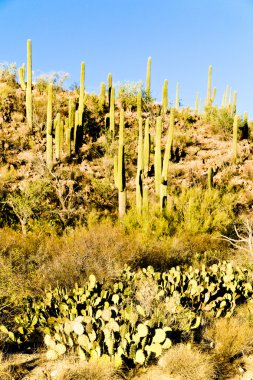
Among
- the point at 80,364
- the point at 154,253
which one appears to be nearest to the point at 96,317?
the point at 80,364

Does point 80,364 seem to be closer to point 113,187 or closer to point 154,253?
point 154,253

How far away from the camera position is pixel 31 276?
25.6 feet

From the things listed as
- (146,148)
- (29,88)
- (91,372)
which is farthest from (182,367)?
(29,88)

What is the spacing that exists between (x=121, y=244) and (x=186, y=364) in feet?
Result: 19.4

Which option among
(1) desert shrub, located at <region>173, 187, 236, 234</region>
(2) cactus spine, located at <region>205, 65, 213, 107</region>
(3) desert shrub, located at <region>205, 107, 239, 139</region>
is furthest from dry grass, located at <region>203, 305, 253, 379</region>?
(2) cactus spine, located at <region>205, 65, 213, 107</region>

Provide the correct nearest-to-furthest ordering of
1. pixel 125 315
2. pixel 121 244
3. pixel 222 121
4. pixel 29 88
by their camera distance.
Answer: pixel 125 315 → pixel 121 244 → pixel 29 88 → pixel 222 121

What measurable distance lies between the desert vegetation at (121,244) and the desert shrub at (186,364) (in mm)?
17

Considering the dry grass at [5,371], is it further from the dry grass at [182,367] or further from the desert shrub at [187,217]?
the desert shrub at [187,217]

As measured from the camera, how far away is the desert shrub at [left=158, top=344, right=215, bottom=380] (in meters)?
4.26

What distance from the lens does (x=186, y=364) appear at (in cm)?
437

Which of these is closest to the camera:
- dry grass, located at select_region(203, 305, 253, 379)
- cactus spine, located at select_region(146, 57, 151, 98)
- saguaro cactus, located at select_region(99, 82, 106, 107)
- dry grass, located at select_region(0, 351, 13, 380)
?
dry grass, located at select_region(0, 351, 13, 380)

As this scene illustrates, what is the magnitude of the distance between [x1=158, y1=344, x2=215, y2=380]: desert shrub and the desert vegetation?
0.02m

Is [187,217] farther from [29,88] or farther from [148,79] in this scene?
[148,79]

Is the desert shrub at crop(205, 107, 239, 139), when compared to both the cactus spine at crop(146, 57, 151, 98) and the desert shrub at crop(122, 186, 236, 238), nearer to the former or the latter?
the cactus spine at crop(146, 57, 151, 98)
